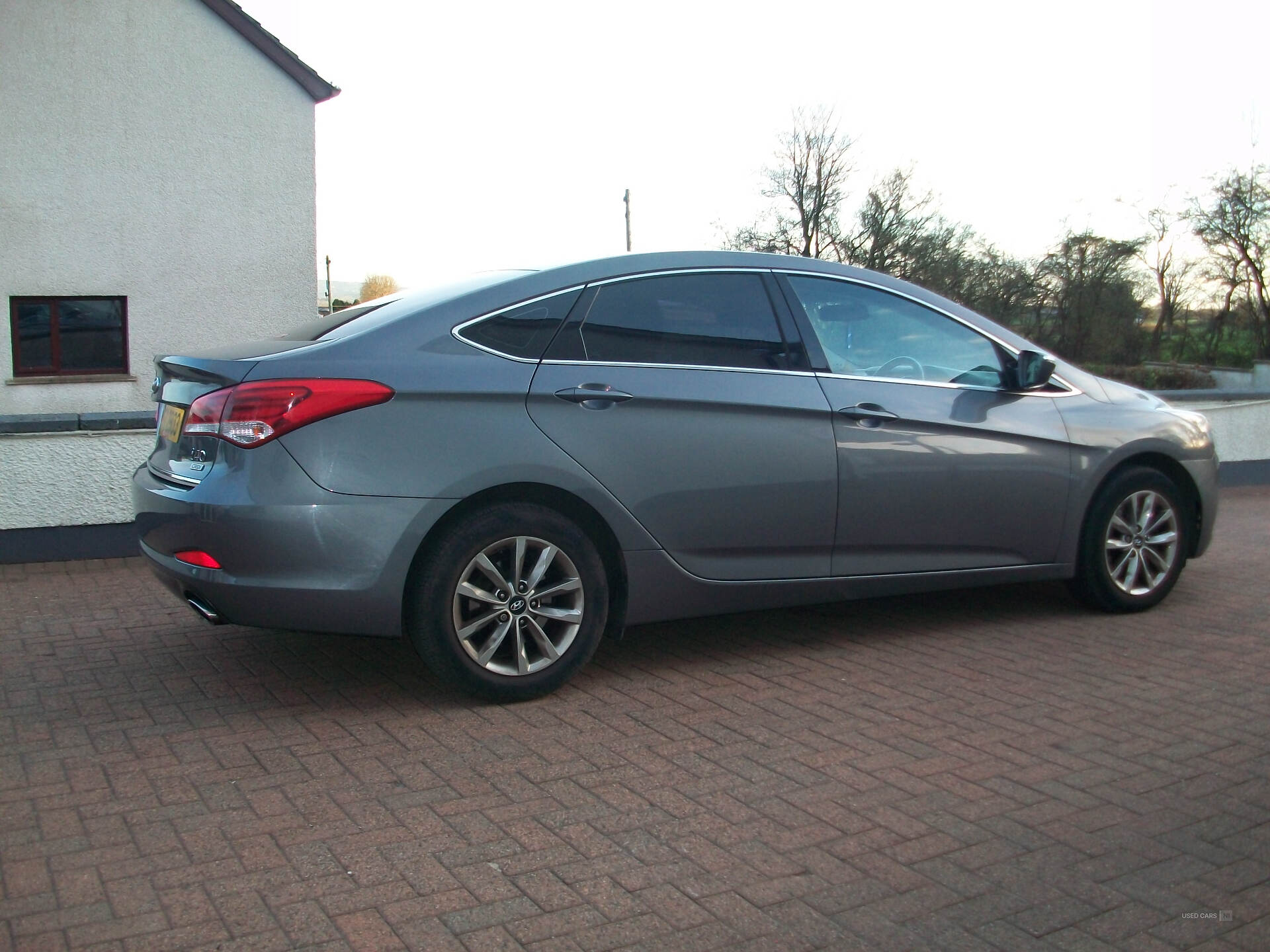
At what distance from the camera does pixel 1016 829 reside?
133 inches

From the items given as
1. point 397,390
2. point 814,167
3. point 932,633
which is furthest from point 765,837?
point 814,167

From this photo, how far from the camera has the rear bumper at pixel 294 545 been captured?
408 cm

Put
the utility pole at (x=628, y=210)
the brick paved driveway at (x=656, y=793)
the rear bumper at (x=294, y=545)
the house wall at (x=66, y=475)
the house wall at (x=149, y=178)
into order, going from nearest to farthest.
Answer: the brick paved driveway at (x=656, y=793) → the rear bumper at (x=294, y=545) → the house wall at (x=66, y=475) → the house wall at (x=149, y=178) → the utility pole at (x=628, y=210)

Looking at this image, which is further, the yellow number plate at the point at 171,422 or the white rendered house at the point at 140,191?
the white rendered house at the point at 140,191

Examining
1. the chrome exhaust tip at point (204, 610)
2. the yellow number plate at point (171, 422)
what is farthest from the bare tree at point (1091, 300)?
the chrome exhaust tip at point (204, 610)

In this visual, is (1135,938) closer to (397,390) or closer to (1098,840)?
(1098,840)

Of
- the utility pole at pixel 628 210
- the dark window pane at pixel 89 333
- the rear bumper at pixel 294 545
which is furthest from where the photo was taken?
the utility pole at pixel 628 210

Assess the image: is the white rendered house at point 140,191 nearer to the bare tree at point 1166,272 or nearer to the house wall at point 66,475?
the house wall at point 66,475

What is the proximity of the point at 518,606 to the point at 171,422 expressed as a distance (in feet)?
4.79

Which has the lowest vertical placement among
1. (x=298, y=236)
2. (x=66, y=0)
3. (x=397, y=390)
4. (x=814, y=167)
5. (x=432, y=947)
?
(x=432, y=947)

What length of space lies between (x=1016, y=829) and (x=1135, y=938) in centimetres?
61

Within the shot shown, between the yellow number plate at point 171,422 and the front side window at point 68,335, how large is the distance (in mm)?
13924

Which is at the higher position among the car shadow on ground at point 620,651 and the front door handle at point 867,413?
the front door handle at point 867,413

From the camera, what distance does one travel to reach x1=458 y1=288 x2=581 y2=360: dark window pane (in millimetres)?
4465
